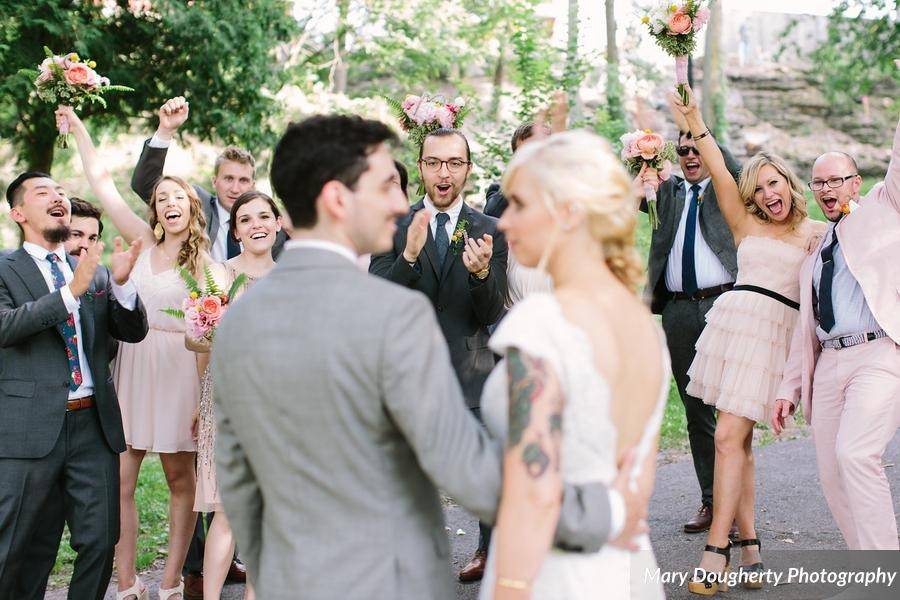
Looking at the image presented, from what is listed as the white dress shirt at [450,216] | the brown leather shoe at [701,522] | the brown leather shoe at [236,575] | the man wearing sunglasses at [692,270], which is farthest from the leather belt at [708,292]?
the brown leather shoe at [236,575]

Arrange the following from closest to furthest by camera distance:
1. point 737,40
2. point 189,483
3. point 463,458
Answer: point 463,458 → point 189,483 → point 737,40

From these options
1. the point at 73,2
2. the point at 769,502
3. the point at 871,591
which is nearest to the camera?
the point at 871,591

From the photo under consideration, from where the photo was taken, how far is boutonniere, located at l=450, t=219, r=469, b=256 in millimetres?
5520

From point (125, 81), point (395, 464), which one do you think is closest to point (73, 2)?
point (125, 81)

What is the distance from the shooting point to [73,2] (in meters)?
9.82

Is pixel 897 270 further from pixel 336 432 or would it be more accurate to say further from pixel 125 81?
pixel 125 81

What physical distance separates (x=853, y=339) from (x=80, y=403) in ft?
13.3

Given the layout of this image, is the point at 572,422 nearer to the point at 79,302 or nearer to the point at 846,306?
the point at 846,306

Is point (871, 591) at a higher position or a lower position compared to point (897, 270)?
lower

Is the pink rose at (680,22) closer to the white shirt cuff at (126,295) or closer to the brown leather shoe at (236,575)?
the white shirt cuff at (126,295)

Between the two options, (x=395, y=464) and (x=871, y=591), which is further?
(x=871, y=591)

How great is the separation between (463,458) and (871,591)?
362cm

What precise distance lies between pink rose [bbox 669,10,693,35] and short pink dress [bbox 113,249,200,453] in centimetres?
340

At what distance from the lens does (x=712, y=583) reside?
205 inches
